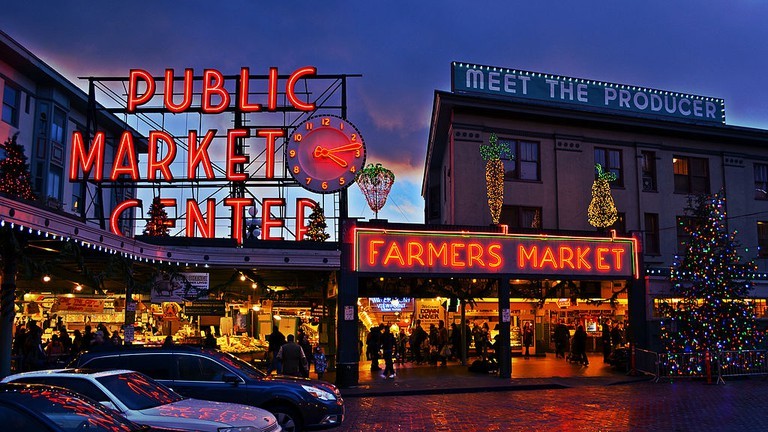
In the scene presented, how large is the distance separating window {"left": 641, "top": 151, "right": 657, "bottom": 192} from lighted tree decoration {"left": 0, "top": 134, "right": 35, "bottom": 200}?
83.8 feet

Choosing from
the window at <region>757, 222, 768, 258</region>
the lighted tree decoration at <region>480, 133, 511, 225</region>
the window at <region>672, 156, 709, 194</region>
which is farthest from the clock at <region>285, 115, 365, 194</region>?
the window at <region>757, 222, 768, 258</region>

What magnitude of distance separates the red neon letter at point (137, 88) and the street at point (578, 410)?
784 inches

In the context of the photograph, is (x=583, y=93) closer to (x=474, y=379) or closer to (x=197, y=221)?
(x=474, y=379)

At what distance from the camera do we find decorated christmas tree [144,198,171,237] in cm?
3225

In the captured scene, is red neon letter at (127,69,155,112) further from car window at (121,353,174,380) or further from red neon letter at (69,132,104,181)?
car window at (121,353,174,380)

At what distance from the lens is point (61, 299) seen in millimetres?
25969

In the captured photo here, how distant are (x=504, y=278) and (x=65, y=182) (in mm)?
24915

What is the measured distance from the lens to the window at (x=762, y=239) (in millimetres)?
32219

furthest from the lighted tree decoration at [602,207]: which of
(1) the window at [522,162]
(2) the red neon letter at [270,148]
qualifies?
(2) the red neon letter at [270,148]

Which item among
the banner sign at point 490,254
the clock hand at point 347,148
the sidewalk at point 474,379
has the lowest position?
the sidewalk at point 474,379

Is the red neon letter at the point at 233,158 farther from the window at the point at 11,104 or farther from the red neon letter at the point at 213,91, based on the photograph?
the window at the point at 11,104

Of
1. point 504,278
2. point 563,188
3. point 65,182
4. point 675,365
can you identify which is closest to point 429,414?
point 504,278

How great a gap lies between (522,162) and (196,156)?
48.1 feet

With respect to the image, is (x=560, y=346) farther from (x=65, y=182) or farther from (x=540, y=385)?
(x=65, y=182)
